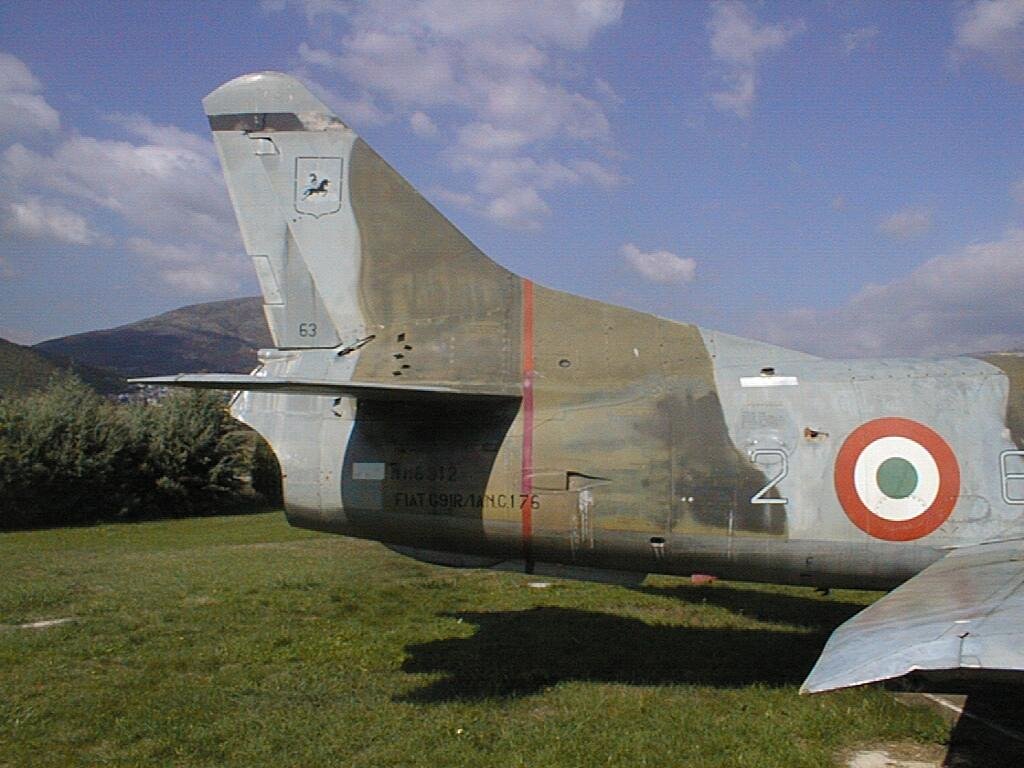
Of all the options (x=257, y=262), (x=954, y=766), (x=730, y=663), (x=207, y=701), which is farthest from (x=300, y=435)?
(x=954, y=766)

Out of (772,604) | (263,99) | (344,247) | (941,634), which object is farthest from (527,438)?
(772,604)

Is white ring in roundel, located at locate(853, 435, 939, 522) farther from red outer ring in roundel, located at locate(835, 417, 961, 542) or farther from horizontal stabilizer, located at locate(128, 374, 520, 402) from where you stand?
horizontal stabilizer, located at locate(128, 374, 520, 402)

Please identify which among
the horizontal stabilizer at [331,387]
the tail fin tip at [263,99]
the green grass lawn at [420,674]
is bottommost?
the green grass lawn at [420,674]

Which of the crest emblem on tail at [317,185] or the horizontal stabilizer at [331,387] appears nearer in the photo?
the horizontal stabilizer at [331,387]

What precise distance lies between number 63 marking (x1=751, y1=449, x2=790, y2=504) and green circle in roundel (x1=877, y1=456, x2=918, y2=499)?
0.75 m

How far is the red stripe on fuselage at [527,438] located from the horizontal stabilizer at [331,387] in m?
0.14

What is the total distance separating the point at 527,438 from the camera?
6.76m

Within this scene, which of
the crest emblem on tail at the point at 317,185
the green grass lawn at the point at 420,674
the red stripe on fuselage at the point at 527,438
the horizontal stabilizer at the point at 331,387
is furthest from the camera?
the crest emblem on tail at the point at 317,185

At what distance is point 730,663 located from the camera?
8016 mm

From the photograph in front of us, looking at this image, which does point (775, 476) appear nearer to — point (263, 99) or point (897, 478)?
point (897, 478)

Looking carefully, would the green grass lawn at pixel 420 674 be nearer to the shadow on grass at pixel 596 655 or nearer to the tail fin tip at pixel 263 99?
the shadow on grass at pixel 596 655

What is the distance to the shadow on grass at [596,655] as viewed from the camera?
7367mm

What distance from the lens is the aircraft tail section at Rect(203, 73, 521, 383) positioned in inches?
290

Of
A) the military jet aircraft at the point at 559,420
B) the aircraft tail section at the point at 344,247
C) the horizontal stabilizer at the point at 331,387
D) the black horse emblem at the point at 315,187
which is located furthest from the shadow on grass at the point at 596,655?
the black horse emblem at the point at 315,187
